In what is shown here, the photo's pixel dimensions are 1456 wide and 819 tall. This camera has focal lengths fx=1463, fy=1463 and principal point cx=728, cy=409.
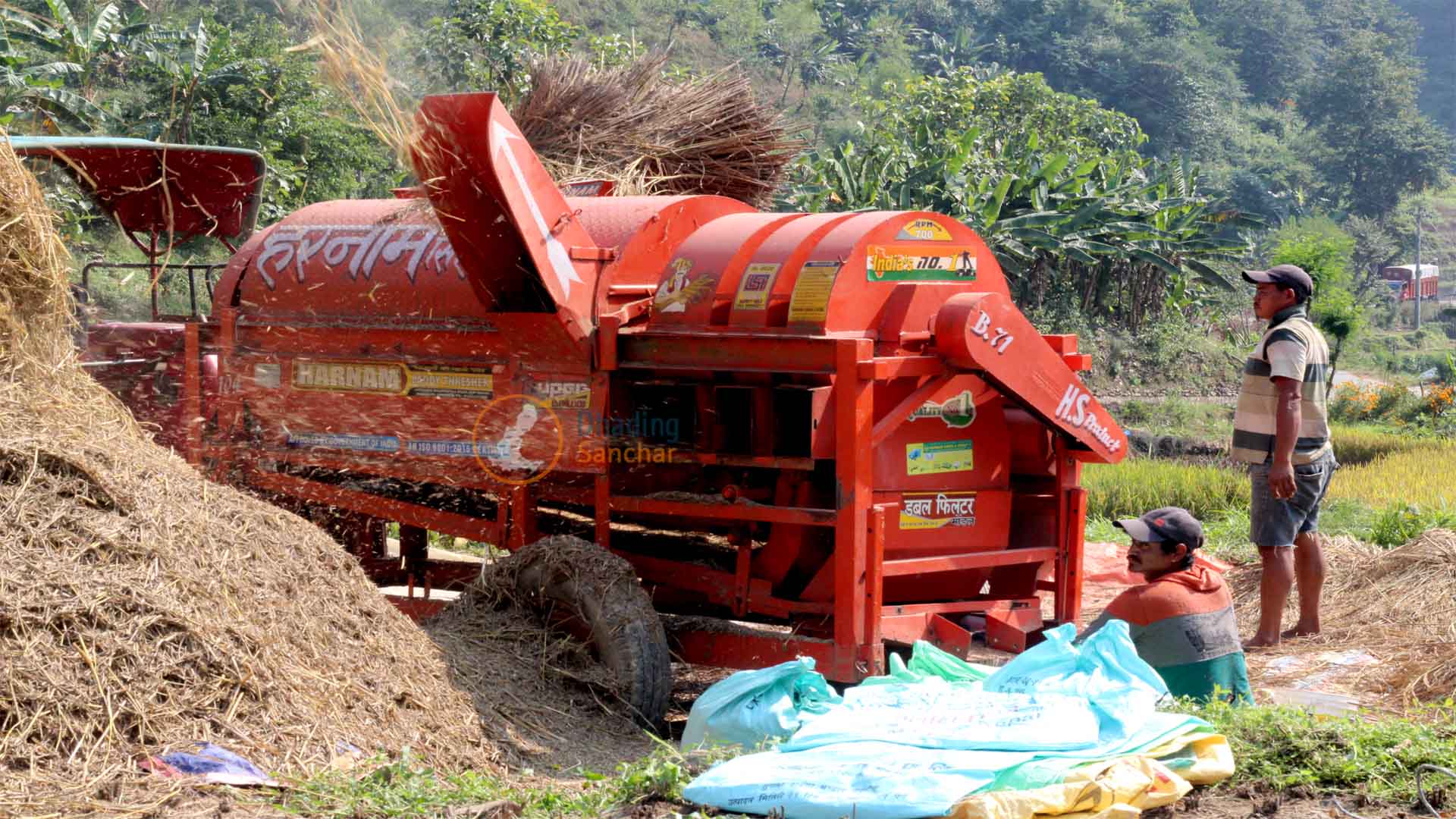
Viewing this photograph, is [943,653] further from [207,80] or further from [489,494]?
[207,80]

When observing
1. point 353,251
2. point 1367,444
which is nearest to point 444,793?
point 353,251

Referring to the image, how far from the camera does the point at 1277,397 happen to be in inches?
254

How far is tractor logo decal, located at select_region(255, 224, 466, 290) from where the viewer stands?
6520mm

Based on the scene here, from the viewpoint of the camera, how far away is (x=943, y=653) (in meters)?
5.05

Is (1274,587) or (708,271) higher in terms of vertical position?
(708,271)

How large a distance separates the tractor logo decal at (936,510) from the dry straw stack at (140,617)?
187 centimetres

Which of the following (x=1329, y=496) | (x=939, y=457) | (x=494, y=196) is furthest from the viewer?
(x=1329, y=496)

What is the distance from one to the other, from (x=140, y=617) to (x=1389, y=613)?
5505 mm

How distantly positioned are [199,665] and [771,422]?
2425 millimetres

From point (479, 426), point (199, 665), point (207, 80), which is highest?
point (207, 80)

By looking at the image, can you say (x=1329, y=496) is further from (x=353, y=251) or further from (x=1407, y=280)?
(x=1407, y=280)

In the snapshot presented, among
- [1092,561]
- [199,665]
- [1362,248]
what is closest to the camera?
[199,665]

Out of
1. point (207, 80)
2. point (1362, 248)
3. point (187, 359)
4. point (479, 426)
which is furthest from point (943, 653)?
point (1362, 248)

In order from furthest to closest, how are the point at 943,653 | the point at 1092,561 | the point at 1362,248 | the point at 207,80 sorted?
the point at 1362,248 < the point at 207,80 < the point at 1092,561 < the point at 943,653
